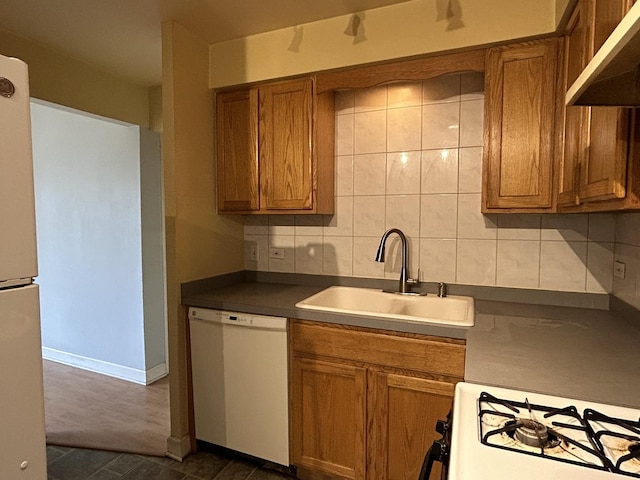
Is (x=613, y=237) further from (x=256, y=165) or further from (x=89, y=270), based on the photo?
(x=89, y=270)

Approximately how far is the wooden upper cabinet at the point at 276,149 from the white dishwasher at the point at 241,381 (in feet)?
2.22

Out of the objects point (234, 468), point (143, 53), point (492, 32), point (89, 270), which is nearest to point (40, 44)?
point (143, 53)

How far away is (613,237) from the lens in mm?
1834

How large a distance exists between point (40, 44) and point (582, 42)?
107 inches

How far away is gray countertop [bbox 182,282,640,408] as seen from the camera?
108 cm

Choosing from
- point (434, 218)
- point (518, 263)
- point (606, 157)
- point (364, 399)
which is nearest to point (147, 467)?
point (364, 399)

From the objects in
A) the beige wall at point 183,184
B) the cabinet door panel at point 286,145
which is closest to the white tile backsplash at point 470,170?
the cabinet door panel at point 286,145

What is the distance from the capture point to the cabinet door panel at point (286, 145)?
2150 millimetres

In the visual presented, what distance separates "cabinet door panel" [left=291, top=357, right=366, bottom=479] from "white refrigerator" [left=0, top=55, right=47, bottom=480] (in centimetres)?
107

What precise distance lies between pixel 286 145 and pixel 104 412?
2.19 metres

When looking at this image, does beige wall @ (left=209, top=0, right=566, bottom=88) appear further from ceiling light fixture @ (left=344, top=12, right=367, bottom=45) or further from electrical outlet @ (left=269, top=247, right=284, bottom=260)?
electrical outlet @ (left=269, top=247, right=284, bottom=260)

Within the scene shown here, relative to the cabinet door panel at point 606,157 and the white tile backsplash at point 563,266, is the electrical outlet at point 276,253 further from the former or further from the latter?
the cabinet door panel at point 606,157

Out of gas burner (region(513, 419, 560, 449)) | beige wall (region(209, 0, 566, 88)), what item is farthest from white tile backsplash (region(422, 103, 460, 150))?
gas burner (region(513, 419, 560, 449))

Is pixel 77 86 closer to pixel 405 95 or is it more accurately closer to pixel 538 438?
pixel 405 95
